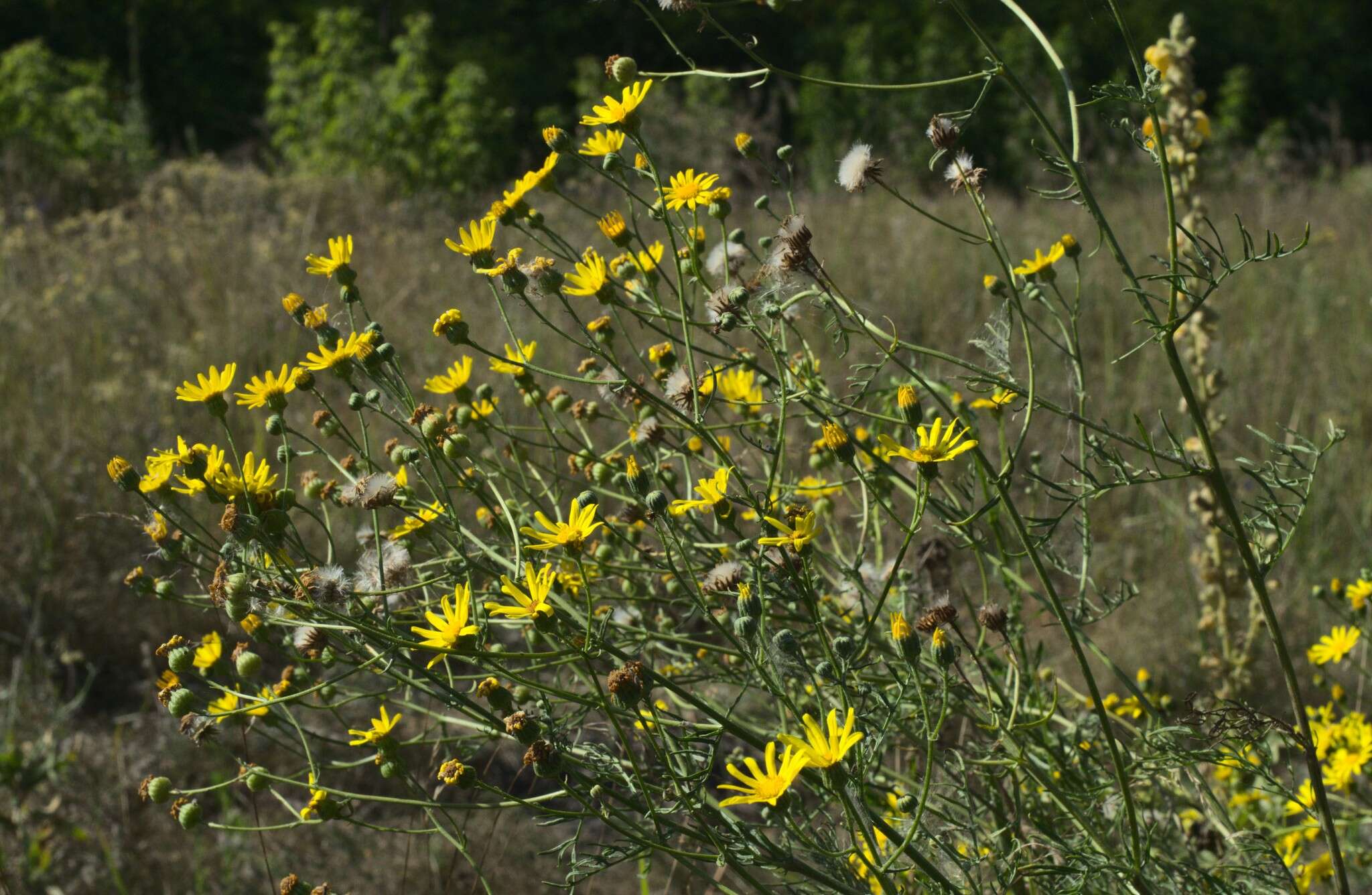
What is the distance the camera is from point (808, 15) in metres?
14.7

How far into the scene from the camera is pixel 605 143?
1367 millimetres

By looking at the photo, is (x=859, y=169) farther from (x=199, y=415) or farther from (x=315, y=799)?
(x=199, y=415)

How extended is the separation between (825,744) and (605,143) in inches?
29.5

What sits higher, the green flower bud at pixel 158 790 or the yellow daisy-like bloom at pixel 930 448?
the yellow daisy-like bloom at pixel 930 448

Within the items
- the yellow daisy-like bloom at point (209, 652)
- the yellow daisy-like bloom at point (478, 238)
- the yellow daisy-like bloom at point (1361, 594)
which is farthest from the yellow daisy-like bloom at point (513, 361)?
the yellow daisy-like bloom at point (1361, 594)

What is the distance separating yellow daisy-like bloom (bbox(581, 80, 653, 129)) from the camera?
1234 millimetres

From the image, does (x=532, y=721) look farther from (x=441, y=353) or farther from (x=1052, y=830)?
(x=441, y=353)

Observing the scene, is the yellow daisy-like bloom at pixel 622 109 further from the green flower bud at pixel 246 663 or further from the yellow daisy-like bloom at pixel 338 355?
the green flower bud at pixel 246 663

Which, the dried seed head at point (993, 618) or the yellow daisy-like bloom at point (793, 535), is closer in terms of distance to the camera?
the yellow daisy-like bloom at point (793, 535)

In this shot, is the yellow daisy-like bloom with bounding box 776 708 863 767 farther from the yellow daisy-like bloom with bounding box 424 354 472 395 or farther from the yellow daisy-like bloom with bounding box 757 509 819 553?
the yellow daisy-like bloom with bounding box 424 354 472 395

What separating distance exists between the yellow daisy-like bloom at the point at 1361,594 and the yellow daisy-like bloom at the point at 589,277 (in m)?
1.16

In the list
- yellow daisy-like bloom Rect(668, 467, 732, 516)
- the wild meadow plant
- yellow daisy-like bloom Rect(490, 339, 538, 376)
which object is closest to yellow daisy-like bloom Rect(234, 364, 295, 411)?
the wild meadow plant

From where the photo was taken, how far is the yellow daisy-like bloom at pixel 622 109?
48.6 inches

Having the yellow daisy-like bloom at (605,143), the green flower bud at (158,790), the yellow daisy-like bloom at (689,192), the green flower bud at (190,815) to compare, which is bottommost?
the green flower bud at (190,815)
